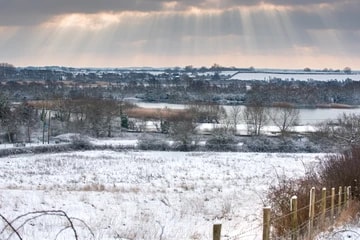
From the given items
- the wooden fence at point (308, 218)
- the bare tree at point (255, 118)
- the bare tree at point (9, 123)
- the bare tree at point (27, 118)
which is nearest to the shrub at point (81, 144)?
the bare tree at point (27, 118)

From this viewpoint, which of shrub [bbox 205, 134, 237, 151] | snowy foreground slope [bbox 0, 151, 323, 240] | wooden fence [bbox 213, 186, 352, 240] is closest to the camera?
wooden fence [bbox 213, 186, 352, 240]

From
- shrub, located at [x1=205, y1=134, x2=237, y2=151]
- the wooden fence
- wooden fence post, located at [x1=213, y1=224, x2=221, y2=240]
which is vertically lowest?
shrub, located at [x1=205, y1=134, x2=237, y2=151]

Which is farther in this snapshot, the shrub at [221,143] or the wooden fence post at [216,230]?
the shrub at [221,143]

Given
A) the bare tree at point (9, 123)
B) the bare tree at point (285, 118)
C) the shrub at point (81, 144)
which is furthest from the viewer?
the bare tree at point (285, 118)

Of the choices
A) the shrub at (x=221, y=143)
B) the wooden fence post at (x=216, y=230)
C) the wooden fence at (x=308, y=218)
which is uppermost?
the wooden fence post at (x=216, y=230)

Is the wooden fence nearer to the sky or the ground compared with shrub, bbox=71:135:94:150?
nearer to the sky

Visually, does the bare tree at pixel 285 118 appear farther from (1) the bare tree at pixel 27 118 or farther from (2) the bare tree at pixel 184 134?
(1) the bare tree at pixel 27 118

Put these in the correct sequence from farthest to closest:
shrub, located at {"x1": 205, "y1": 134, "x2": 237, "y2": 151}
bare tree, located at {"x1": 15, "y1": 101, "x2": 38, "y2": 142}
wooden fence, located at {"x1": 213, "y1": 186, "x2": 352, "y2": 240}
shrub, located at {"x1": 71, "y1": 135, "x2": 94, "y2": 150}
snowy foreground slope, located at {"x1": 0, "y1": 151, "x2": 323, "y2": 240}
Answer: bare tree, located at {"x1": 15, "y1": 101, "x2": 38, "y2": 142} → shrub, located at {"x1": 205, "y1": 134, "x2": 237, "y2": 151} → shrub, located at {"x1": 71, "y1": 135, "x2": 94, "y2": 150} → snowy foreground slope, located at {"x1": 0, "y1": 151, "x2": 323, "y2": 240} → wooden fence, located at {"x1": 213, "y1": 186, "x2": 352, "y2": 240}

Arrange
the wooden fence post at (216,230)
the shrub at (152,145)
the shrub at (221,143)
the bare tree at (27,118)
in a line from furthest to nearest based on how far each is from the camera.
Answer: the bare tree at (27,118) < the shrub at (221,143) < the shrub at (152,145) < the wooden fence post at (216,230)

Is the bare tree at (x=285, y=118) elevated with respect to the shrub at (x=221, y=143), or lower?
elevated

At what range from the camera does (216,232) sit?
5.18 metres

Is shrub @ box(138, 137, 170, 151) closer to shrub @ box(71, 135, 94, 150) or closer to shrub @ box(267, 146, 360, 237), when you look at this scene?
shrub @ box(71, 135, 94, 150)

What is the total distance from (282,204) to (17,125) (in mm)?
75140

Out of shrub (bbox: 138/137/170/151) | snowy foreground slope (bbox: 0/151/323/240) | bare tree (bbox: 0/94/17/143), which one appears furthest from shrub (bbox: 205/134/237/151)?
bare tree (bbox: 0/94/17/143)
